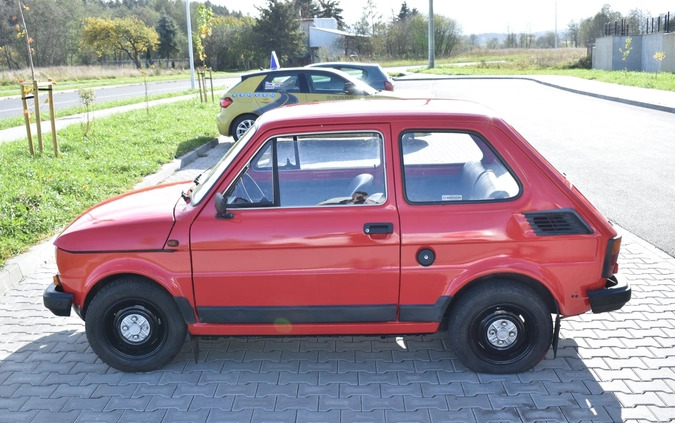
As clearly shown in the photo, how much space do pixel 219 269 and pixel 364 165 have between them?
3.89ft

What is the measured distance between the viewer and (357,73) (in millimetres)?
17203

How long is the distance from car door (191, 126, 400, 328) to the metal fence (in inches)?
1575

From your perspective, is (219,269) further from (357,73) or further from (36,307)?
(357,73)

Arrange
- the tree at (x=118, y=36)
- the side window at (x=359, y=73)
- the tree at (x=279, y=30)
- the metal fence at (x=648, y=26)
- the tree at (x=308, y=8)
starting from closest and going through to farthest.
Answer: the side window at (x=359, y=73), the metal fence at (x=648, y=26), the tree at (x=118, y=36), the tree at (x=279, y=30), the tree at (x=308, y=8)

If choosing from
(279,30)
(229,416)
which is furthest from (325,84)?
(279,30)

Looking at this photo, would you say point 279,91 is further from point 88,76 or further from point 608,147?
point 88,76

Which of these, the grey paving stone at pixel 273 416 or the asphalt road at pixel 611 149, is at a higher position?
the asphalt road at pixel 611 149

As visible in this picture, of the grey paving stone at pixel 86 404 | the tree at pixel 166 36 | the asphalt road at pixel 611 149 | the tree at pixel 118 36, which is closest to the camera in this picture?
the grey paving stone at pixel 86 404

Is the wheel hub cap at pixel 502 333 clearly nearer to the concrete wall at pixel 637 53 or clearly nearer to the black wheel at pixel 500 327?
the black wheel at pixel 500 327

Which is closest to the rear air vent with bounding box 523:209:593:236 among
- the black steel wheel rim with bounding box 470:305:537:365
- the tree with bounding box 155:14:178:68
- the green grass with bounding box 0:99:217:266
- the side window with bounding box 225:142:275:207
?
the black steel wheel rim with bounding box 470:305:537:365

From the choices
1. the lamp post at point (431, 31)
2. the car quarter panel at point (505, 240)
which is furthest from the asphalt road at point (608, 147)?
the lamp post at point (431, 31)

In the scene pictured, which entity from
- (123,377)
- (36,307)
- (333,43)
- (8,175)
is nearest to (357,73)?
(8,175)

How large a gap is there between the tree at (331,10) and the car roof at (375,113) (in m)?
101

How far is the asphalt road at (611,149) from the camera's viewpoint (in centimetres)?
820
